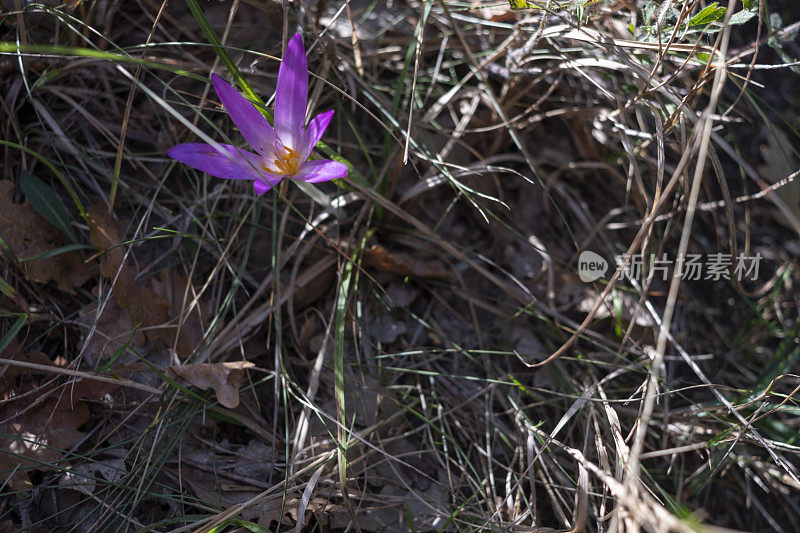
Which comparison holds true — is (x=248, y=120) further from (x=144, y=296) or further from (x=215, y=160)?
(x=144, y=296)

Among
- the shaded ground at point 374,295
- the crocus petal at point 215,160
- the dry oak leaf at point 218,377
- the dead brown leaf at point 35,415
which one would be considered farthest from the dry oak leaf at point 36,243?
the crocus petal at point 215,160

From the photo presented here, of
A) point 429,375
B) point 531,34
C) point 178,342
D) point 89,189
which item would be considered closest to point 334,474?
point 429,375

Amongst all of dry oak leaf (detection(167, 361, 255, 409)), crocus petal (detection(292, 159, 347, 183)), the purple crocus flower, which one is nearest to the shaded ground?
dry oak leaf (detection(167, 361, 255, 409))

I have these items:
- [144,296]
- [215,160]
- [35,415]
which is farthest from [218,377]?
[215,160]

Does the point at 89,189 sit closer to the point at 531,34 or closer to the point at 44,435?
the point at 44,435

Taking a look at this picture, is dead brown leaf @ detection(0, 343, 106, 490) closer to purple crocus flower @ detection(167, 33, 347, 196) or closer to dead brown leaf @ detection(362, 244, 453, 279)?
purple crocus flower @ detection(167, 33, 347, 196)
